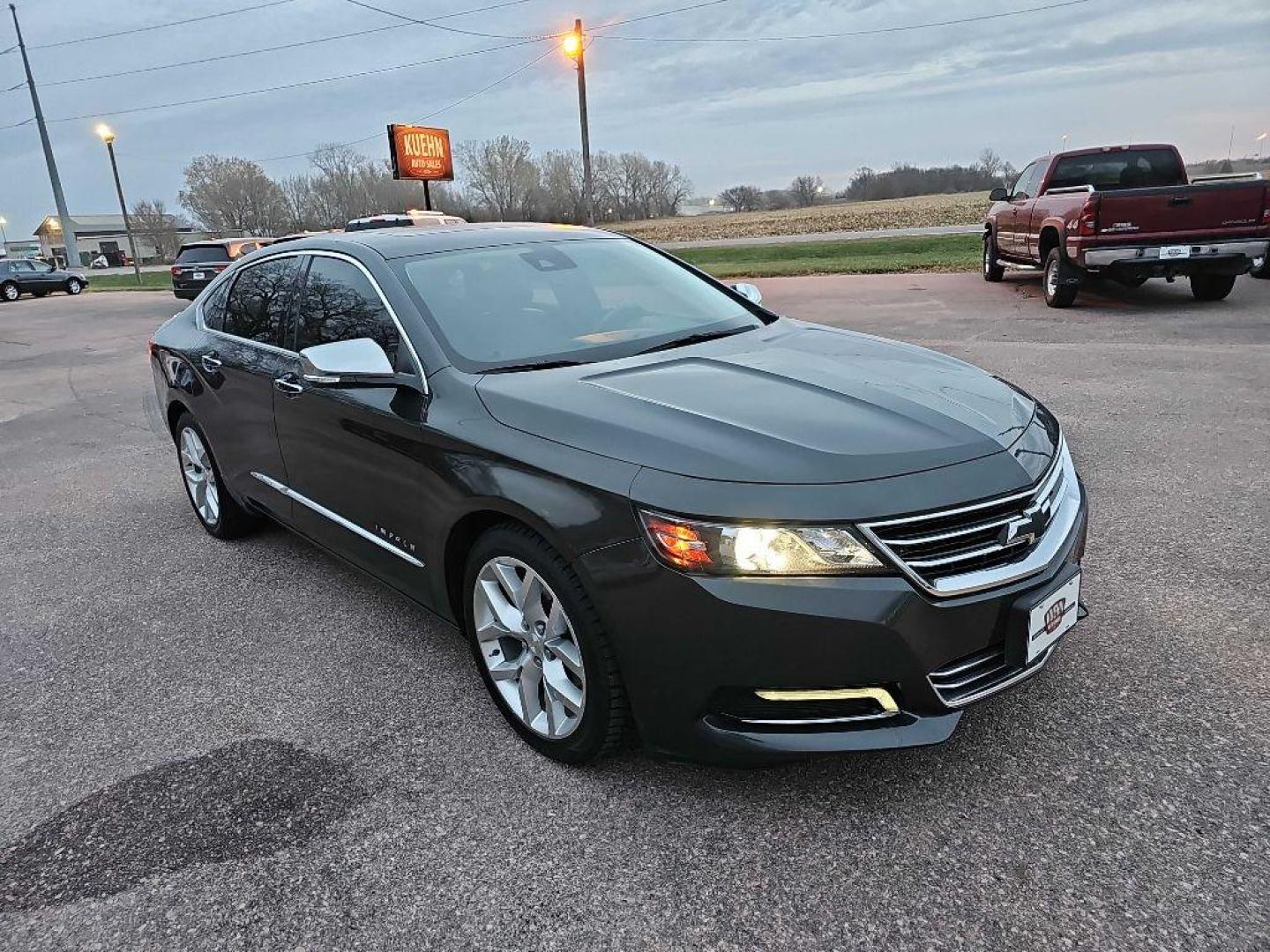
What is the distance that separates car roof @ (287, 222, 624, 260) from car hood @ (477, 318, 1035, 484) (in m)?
1.01

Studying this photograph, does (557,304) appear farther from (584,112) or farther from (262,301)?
(584,112)

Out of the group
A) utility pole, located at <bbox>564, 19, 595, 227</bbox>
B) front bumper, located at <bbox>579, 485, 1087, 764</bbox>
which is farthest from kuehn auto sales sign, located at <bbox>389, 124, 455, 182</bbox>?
front bumper, located at <bbox>579, 485, 1087, 764</bbox>

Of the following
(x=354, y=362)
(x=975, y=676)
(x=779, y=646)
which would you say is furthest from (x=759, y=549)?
(x=354, y=362)

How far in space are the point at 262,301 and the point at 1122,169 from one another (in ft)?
40.7

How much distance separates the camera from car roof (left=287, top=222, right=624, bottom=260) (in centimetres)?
377

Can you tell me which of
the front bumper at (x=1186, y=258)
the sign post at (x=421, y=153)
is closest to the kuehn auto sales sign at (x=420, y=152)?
the sign post at (x=421, y=153)

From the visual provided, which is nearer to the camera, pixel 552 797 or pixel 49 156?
pixel 552 797

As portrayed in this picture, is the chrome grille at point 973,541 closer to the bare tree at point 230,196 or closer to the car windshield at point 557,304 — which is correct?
the car windshield at point 557,304

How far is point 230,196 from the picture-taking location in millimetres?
95875

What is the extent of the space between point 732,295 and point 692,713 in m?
2.39

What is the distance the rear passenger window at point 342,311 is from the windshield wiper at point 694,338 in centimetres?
88

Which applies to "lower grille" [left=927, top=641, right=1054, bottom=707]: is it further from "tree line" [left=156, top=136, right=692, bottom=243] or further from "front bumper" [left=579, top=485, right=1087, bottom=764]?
"tree line" [left=156, top=136, right=692, bottom=243]

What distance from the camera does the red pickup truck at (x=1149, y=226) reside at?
34.8 feet

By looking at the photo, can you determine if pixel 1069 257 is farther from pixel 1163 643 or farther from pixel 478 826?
pixel 478 826
